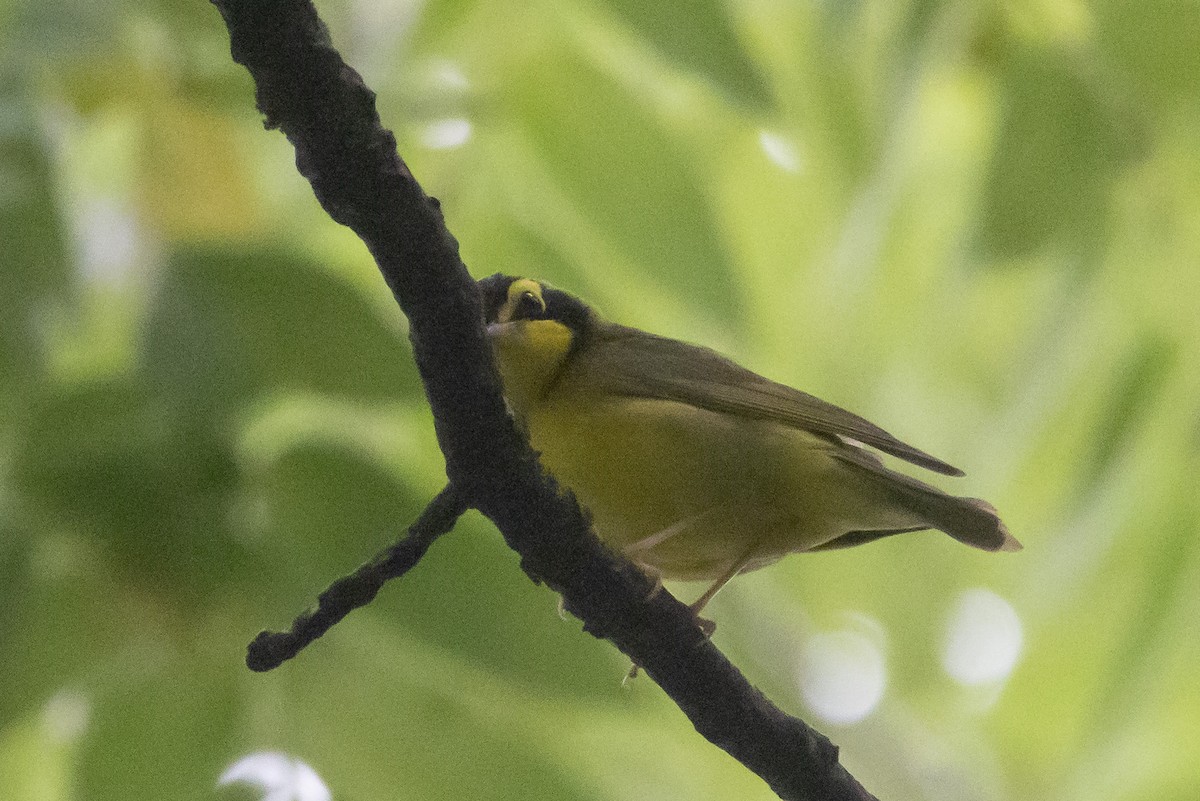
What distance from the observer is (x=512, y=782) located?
6.57 feet

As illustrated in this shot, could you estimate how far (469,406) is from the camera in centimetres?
172

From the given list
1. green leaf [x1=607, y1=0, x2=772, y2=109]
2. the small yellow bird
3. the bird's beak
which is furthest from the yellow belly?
green leaf [x1=607, y1=0, x2=772, y2=109]

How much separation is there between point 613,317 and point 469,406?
951 mm

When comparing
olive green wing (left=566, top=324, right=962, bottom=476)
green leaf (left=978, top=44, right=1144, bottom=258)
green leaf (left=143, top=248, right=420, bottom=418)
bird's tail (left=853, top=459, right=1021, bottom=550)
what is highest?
green leaf (left=978, top=44, right=1144, bottom=258)

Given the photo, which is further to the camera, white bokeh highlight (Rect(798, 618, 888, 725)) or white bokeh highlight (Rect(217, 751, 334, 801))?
white bokeh highlight (Rect(798, 618, 888, 725))

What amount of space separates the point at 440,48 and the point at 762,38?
2.32 feet

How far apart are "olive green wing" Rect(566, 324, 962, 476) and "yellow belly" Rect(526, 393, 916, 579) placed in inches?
1.8

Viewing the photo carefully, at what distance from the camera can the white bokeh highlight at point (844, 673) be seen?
315 centimetres

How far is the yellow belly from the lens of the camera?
8.13 ft

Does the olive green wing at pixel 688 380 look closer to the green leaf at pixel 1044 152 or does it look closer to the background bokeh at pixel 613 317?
the background bokeh at pixel 613 317

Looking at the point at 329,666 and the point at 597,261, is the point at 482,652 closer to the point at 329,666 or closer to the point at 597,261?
the point at 329,666

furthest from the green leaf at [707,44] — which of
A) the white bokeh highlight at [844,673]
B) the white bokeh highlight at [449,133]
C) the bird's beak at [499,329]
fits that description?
the white bokeh highlight at [844,673]

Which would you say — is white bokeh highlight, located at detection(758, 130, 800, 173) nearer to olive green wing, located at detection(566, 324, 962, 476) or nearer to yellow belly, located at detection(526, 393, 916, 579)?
olive green wing, located at detection(566, 324, 962, 476)

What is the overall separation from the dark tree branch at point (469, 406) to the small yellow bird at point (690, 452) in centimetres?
44
